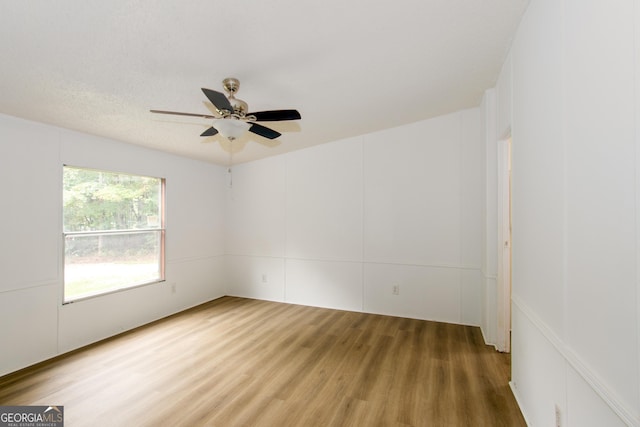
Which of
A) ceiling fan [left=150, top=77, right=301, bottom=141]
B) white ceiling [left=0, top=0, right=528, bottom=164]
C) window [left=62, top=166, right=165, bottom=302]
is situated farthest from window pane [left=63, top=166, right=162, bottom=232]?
ceiling fan [left=150, top=77, right=301, bottom=141]

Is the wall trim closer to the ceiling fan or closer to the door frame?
the door frame

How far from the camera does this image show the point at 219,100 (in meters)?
1.93

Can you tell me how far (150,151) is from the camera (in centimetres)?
410

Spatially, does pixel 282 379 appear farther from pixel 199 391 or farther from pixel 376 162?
pixel 376 162

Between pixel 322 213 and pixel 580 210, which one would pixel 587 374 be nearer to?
pixel 580 210

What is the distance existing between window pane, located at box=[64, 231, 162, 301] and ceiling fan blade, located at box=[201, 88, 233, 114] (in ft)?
8.63

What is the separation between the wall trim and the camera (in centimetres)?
94

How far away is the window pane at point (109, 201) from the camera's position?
327 cm

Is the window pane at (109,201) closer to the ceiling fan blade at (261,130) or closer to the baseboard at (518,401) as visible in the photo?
the ceiling fan blade at (261,130)

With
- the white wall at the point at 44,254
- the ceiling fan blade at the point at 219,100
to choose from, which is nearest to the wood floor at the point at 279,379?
the white wall at the point at 44,254

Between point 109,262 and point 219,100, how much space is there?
9.84 ft

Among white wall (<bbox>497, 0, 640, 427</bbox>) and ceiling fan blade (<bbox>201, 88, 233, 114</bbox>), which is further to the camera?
ceiling fan blade (<bbox>201, 88, 233, 114</bbox>)

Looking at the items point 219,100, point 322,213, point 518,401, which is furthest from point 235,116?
point 518,401

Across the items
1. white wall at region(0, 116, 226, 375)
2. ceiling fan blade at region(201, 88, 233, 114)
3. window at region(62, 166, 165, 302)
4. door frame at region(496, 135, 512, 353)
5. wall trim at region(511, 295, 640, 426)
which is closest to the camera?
wall trim at region(511, 295, 640, 426)
